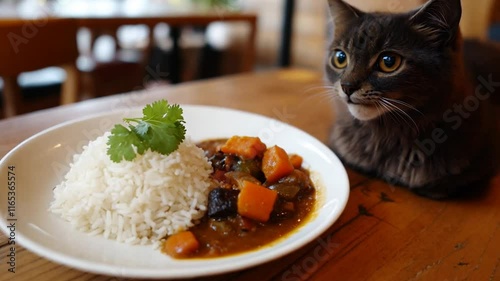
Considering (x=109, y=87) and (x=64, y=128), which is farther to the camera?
(x=109, y=87)

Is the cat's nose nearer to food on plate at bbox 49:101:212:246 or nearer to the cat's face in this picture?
the cat's face

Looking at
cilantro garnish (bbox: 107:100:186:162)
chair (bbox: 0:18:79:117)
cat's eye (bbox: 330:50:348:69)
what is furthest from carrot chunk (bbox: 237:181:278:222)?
chair (bbox: 0:18:79:117)

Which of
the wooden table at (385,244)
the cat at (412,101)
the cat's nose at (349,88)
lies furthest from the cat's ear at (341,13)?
the wooden table at (385,244)

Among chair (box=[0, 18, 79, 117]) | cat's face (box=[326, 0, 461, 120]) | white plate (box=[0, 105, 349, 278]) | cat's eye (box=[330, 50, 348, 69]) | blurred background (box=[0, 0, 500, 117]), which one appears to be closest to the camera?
Result: white plate (box=[0, 105, 349, 278])

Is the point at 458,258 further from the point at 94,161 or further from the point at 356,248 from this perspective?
the point at 94,161

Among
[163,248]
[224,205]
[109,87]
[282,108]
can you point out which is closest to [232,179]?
[224,205]

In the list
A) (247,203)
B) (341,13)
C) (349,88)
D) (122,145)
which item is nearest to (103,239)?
(122,145)
